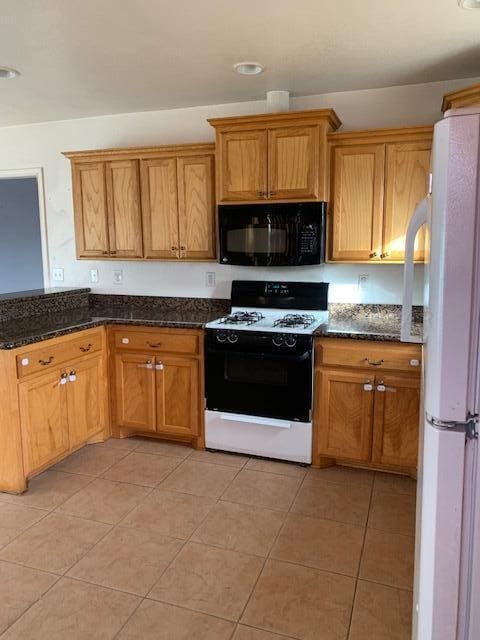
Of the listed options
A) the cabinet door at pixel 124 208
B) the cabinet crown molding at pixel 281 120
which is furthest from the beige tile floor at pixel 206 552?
the cabinet crown molding at pixel 281 120

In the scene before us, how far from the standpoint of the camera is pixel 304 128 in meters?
2.99

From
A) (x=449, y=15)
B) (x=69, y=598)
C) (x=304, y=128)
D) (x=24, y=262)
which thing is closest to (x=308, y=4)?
(x=449, y=15)

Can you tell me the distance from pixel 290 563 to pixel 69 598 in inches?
36.3

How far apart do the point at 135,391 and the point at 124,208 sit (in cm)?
130

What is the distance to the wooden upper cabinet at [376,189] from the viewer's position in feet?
9.55

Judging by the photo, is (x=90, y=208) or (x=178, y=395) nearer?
(x=178, y=395)

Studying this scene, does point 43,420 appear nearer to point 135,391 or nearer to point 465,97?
point 135,391

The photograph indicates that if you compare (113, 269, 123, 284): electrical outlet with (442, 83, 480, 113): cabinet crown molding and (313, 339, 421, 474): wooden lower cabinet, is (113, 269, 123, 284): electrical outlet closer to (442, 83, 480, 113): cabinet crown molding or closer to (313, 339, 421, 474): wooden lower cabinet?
(313, 339, 421, 474): wooden lower cabinet

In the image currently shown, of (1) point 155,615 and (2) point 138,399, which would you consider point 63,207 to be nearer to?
(2) point 138,399

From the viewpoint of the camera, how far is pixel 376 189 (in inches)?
118

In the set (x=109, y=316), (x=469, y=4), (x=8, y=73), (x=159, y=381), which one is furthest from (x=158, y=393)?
(x=469, y=4)

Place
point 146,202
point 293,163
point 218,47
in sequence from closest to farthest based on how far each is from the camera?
point 218,47, point 293,163, point 146,202

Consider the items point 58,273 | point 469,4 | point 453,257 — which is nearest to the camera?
point 453,257

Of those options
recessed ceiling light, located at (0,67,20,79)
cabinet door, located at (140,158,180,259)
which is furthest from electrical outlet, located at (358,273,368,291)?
recessed ceiling light, located at (0,67,20,79)
